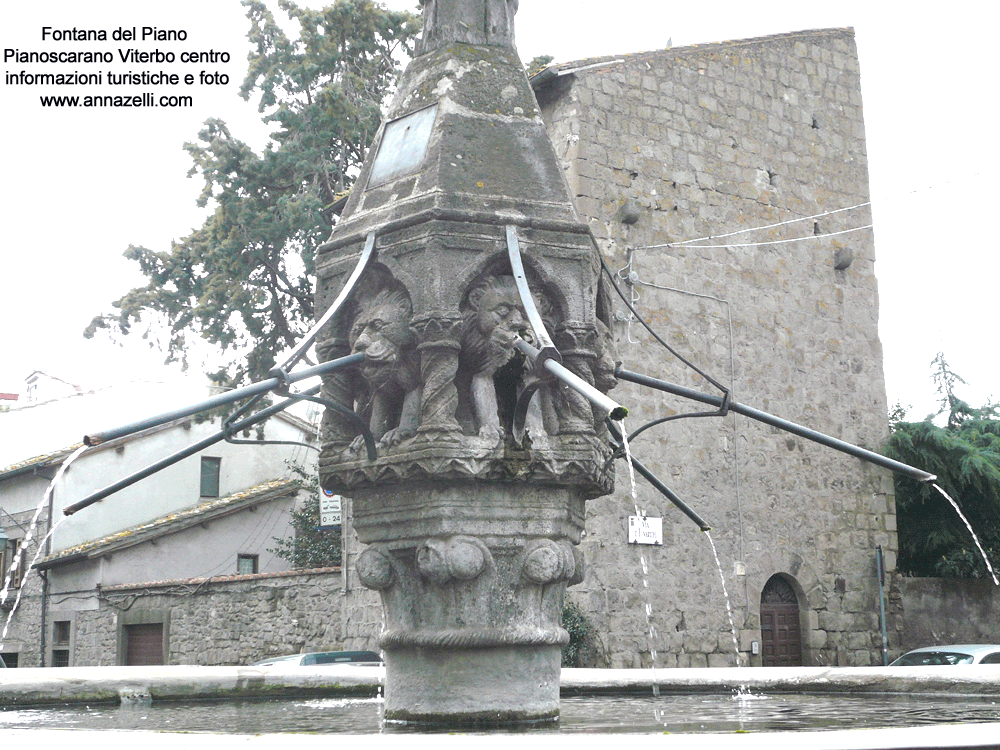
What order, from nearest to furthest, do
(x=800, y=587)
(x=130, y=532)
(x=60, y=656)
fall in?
(x=800, y=587)
(x=130, y=532)
(x=60, y=656)

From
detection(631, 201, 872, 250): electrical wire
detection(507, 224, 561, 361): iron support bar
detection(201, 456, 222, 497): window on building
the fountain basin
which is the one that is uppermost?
detection(631, 201, 872, 250): electrical wire

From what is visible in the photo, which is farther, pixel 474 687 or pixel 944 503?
pixel 944 503

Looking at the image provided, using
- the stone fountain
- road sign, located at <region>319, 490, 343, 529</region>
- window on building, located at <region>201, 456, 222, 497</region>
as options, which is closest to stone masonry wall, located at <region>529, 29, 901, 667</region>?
road sign, located at <region>319, 490, 343, 529</region>

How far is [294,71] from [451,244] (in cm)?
1586

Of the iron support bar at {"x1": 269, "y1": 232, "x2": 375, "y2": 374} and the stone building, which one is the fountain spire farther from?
the stone building

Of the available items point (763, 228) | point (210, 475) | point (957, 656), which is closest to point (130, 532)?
point (210, 475)

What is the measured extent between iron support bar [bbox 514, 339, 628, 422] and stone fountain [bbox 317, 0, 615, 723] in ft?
0.13

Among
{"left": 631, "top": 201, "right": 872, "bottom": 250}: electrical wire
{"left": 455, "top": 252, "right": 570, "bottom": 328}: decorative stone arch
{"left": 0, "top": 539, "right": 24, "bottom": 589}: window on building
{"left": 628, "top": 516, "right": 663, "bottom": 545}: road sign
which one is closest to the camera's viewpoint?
{"left": 455, "top": 252, "right": 570, "bottom": 328}: decorative stone arch

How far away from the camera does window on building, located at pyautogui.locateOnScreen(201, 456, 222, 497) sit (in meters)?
23.6

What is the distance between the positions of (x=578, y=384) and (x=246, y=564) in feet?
60.7

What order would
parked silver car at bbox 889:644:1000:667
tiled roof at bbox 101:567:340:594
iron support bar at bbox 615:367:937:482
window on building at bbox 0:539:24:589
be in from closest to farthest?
1. iron support bar at bbox 615:367:937:482
2. parked silver car at bbox 889:644:1000:667
3. tiled roof at bbox 101:567:340:594
4. window on building at bbox 0:539:24:589

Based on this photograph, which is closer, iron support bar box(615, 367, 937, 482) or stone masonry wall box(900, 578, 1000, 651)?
iron support bar box(615, 367, 937, 482)

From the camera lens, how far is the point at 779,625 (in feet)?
46.2

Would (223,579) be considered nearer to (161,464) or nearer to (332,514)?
(332,514)
